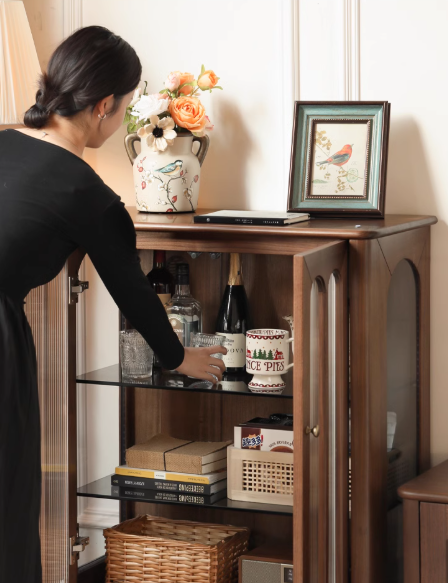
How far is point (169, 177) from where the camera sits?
2234 mm

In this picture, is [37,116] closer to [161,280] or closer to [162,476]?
[161,280]

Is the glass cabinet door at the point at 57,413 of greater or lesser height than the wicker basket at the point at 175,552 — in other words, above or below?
above

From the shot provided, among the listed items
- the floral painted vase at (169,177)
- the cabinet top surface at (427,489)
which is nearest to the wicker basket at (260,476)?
the cabinet top surface at (427,489)

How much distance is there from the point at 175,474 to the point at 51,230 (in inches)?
34.5

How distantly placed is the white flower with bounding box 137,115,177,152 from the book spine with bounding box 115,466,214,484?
0.84 metres

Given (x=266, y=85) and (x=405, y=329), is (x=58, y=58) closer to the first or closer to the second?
(x=266, y=85)

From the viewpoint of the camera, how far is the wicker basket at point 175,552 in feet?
7.20

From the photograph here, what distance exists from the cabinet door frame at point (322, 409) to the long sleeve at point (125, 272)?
295 millimetres

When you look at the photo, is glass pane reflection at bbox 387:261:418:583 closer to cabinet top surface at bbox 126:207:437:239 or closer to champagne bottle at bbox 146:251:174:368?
cabinet top surface at bbox 126:207:437:239

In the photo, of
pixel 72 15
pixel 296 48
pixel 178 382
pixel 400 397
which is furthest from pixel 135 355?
pixel 72 15

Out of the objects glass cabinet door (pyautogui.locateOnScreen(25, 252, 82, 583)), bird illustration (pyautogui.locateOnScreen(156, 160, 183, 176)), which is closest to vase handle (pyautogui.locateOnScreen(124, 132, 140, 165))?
bird illustration (pyautogui.locateOnScreen(156, 160, 183, 176))

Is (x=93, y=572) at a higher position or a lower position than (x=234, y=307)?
lower

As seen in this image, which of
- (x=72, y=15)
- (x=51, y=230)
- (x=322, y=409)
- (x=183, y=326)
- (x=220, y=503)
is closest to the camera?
(x=51, y=230)

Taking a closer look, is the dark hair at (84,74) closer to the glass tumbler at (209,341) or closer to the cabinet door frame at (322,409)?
the cabinet door frame at (322,409)
